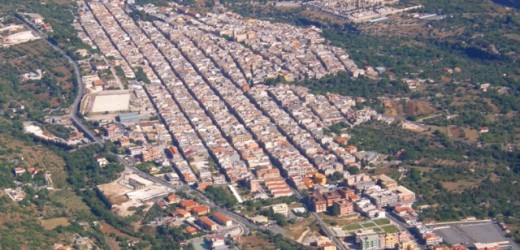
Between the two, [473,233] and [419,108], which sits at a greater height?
[473,233]

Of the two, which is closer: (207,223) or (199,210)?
(207,223)

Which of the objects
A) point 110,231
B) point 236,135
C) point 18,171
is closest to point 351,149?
point 236,135

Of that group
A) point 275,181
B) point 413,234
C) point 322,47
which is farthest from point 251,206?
point 322,47

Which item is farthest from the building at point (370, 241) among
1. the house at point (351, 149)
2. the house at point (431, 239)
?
the house at point (351, 149)

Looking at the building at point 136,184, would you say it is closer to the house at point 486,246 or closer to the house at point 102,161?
the house at point 102,161

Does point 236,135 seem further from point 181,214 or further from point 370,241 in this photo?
point 370,241
